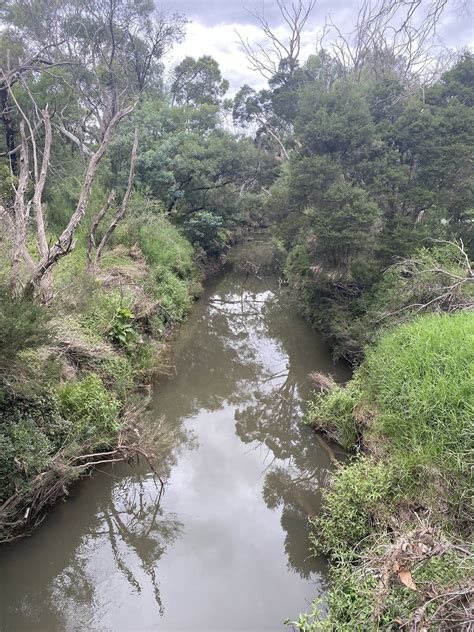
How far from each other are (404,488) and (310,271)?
21.2 ft

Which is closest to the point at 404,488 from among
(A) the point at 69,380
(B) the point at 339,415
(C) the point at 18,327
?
(B) the point at 339,415

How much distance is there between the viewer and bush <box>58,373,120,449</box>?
5.51m

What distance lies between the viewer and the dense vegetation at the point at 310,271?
4473mm

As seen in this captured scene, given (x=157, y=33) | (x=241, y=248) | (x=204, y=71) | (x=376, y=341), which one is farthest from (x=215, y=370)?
(x=204, y=71)

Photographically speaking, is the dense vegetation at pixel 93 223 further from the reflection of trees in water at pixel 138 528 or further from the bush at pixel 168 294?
the reflection of trees in water at pixel 138 528

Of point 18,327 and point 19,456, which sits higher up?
point 18,327

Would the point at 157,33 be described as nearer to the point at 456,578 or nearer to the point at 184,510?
the point at 184,510

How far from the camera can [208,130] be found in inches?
726

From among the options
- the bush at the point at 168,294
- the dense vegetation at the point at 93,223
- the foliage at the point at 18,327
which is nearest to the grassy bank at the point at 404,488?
the dense vegetation at the point at 93,223

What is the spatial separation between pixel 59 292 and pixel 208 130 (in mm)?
14447

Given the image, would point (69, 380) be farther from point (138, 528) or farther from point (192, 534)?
point (192, 534)

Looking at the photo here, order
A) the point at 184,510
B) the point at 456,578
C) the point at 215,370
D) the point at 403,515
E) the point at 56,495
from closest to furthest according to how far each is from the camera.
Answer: the point at 456,578 → the point at 403,515 → the point at 56,495 → the point at 184,510 → the point at 215,370

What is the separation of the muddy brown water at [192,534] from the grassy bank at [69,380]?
0.52 m

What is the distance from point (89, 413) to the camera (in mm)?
5828
